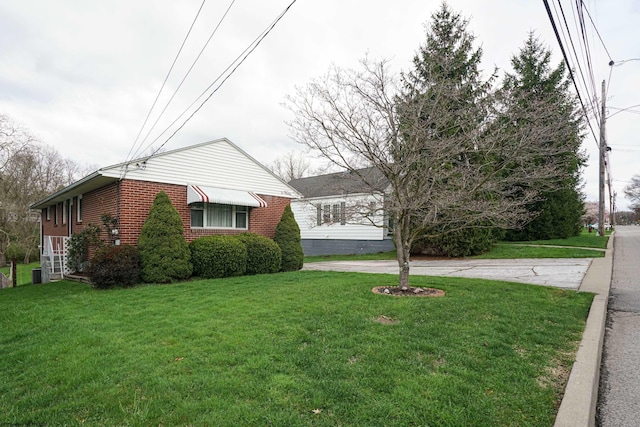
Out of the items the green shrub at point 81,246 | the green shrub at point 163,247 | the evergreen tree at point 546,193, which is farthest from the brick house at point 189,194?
the evergreen tree at point 546,193

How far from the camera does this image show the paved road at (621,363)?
2.81m

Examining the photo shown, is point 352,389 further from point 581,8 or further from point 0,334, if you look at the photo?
point 581,8

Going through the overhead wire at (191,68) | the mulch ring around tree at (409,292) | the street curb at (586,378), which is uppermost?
the overhead wire at (191,68)

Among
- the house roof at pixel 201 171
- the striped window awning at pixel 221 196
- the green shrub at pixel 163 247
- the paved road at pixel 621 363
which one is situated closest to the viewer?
the paved road at pixel 621 363

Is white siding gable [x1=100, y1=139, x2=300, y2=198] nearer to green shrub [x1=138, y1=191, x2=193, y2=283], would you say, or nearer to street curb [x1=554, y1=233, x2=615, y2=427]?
green shrub [x1=138, y1=191, x2=193, y2=283]

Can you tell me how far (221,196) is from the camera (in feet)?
37.5

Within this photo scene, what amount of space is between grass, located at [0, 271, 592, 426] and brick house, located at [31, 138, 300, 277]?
448 cm

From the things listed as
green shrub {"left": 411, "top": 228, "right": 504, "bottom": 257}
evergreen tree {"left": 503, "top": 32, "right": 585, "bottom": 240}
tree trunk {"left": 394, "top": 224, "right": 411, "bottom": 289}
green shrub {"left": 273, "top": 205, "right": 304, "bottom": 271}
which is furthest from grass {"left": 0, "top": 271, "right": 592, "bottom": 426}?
evergreen tree {"left": 503, "top": 32, "right": 585, "bottom": 240}

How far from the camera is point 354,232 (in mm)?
20312

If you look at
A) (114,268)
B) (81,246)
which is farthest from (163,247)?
(81,246)

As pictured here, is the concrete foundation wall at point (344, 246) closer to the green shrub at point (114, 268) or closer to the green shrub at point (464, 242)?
the green shrub at point (464, 242)

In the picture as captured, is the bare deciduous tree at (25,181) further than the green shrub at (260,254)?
Yes

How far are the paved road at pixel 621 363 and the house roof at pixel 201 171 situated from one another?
10447 mm

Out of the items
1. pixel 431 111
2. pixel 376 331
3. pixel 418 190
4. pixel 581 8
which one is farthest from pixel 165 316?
pixel 581 8
